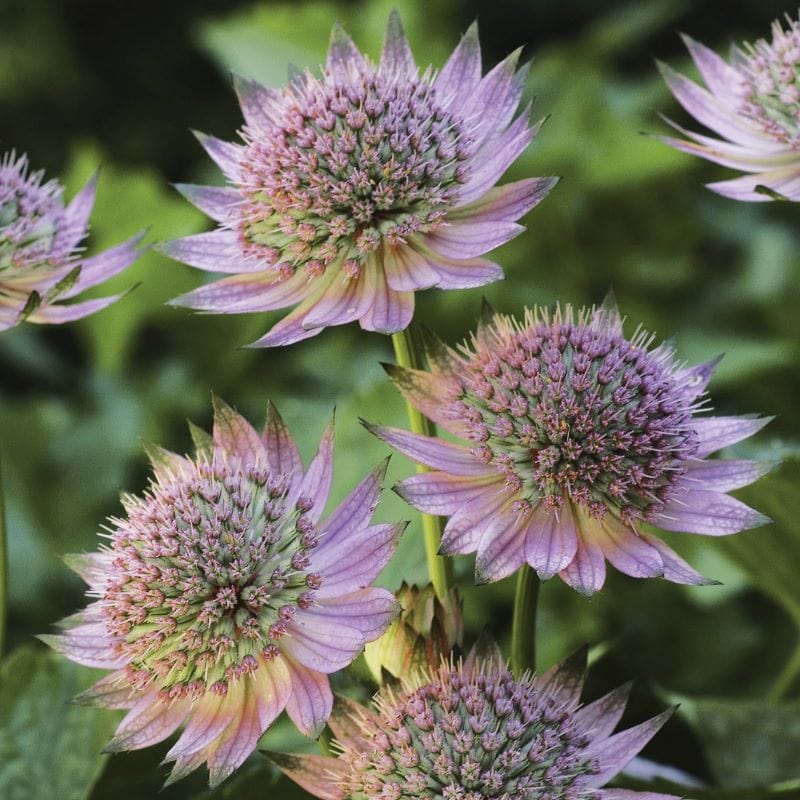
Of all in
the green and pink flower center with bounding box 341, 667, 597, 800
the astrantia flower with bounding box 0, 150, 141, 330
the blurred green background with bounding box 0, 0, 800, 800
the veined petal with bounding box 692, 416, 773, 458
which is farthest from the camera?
the blurred green background with bounding box 0, 0, 800, 800

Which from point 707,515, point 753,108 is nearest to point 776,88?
point 753,108

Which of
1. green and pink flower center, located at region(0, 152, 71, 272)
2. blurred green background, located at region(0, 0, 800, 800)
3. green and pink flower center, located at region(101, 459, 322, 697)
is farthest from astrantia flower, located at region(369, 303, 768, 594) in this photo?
green and pink flower center, located at region(0, 152, 71, 272)

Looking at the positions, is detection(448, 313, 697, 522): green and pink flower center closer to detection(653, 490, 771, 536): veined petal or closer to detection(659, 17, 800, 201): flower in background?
detection(653, 490, 771, 536): veined petal

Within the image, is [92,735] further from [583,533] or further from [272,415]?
[583,533]

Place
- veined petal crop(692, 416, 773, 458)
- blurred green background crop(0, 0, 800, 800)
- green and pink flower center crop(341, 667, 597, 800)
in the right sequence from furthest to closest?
blurred green background crop(0, 0, 800, 800), veined petal crop(692, 416, 773, 458), green and pink flower center crop(341, 667, 597, 800)

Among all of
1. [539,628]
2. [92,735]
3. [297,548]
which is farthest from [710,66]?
[539,628]

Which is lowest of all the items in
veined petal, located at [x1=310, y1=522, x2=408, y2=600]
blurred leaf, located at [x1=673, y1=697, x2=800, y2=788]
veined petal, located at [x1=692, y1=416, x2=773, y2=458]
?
blurred leaf, located at [x1=673, y1=697, x2=800, y2=788]

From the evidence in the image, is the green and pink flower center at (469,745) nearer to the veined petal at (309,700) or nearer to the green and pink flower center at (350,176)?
the veined petal at (309,700)
